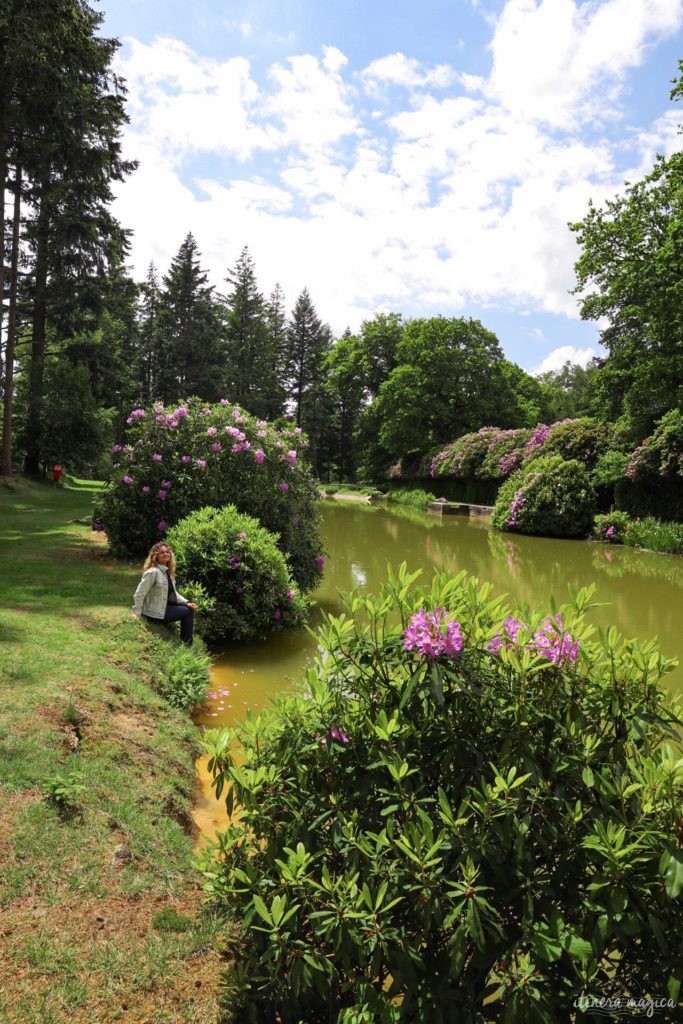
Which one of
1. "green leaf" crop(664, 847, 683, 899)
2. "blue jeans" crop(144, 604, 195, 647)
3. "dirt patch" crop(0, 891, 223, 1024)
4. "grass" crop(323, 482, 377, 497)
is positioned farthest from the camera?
"grass" crop(323, 482, 377, 497)

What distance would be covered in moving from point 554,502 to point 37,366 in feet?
68.9

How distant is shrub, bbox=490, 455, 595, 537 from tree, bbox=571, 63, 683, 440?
2.81 metres

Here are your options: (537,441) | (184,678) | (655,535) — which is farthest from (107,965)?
(537,441)

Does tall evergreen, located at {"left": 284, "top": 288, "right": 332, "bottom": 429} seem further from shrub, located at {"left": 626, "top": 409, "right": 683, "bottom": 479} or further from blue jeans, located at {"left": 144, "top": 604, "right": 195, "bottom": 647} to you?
blue jeans, located at {"left": 144, "top": 604, "right": 195, "bottom": 647}

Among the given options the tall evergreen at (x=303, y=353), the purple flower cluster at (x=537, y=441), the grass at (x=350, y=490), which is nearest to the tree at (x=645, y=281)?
the purple flower cluster at (x=537, y=441)

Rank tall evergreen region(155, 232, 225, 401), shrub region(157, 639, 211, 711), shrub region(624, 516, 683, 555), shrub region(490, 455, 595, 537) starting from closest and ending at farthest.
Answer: shrub region(157, 639, 211, 711)
shrub region(624, 516, 683, 555)
shrub region(490, 455, 595, 537)
tall evergreen region(155, 232, 225, 401)

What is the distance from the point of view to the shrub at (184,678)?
5.62 meters

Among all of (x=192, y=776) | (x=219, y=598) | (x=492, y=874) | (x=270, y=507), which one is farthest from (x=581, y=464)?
(x=492, y=874)

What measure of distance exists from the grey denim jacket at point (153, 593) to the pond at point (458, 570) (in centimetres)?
103

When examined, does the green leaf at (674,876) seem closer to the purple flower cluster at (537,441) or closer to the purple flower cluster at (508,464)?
the purple flower cluster at (537,441)

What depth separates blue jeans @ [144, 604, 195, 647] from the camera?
683 cm

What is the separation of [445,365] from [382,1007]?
44109 mm

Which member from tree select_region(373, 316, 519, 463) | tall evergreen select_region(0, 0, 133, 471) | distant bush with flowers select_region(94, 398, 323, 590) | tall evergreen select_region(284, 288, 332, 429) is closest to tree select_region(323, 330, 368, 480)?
tall evergreen select_region(284, 288, 332, 429)

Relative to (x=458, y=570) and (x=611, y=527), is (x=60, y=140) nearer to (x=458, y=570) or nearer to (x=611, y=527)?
(x=458, y=570)
